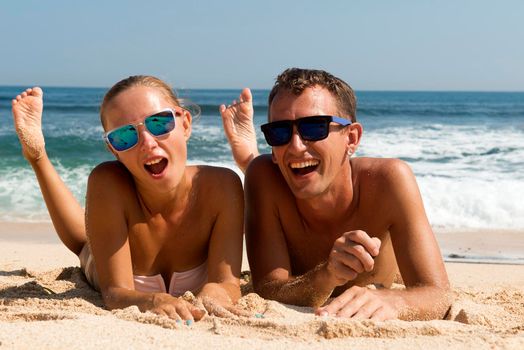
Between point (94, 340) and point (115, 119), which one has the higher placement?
point (115, 119)

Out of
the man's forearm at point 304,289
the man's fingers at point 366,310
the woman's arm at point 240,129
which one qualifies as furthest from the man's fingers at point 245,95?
the man's fingers at point 366,310

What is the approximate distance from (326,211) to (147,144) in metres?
1.06

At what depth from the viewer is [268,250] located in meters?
3.99

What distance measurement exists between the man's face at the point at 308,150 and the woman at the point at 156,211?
0.36m

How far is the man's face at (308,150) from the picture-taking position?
3756mm

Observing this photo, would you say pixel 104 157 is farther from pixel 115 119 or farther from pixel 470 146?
pixel 115 119

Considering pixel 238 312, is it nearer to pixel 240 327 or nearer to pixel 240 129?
pixel 240 327

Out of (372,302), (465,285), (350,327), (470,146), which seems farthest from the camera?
(470,146)

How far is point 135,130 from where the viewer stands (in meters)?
3.69

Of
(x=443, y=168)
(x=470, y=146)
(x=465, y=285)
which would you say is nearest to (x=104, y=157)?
(x=443, y=168)

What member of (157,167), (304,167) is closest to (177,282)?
(157,167)

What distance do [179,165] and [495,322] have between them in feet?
5.80

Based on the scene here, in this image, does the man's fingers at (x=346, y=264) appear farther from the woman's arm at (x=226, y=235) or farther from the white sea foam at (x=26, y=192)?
the white sea foam at (x=26, y=192)

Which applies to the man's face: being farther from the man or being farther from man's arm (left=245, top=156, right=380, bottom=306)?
man's arm (left=245, top=156, right=380, bottom=306)
